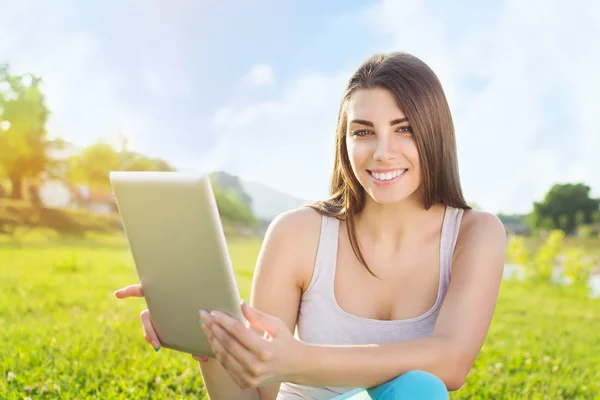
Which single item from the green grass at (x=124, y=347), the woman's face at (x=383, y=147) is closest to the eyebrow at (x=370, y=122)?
the woman's face at (x=383, y=147)

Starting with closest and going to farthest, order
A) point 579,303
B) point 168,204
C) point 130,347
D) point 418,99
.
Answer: point 168,204 < point 418,99 < point 130,347 < point 579,303

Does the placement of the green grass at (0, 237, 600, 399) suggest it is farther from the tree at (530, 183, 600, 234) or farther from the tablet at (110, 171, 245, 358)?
the tree at (530, 183, 600, 234)

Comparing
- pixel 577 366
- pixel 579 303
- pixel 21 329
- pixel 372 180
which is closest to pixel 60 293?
pixel 21 329

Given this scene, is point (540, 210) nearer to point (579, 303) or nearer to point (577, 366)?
point (579, 303)

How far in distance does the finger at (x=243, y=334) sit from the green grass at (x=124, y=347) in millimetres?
1825

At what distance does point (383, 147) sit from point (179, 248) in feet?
2.36

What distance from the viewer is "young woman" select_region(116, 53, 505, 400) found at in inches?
77.8

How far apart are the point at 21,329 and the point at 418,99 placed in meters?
3.83

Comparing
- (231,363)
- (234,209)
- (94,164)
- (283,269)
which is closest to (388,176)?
(283,269)

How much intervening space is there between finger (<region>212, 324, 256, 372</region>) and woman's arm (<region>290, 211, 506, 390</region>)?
128 millimetres

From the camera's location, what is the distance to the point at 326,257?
2.24m

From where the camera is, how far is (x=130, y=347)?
167 inches

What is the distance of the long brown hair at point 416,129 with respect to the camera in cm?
202

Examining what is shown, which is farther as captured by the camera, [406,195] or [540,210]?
[540,210]
